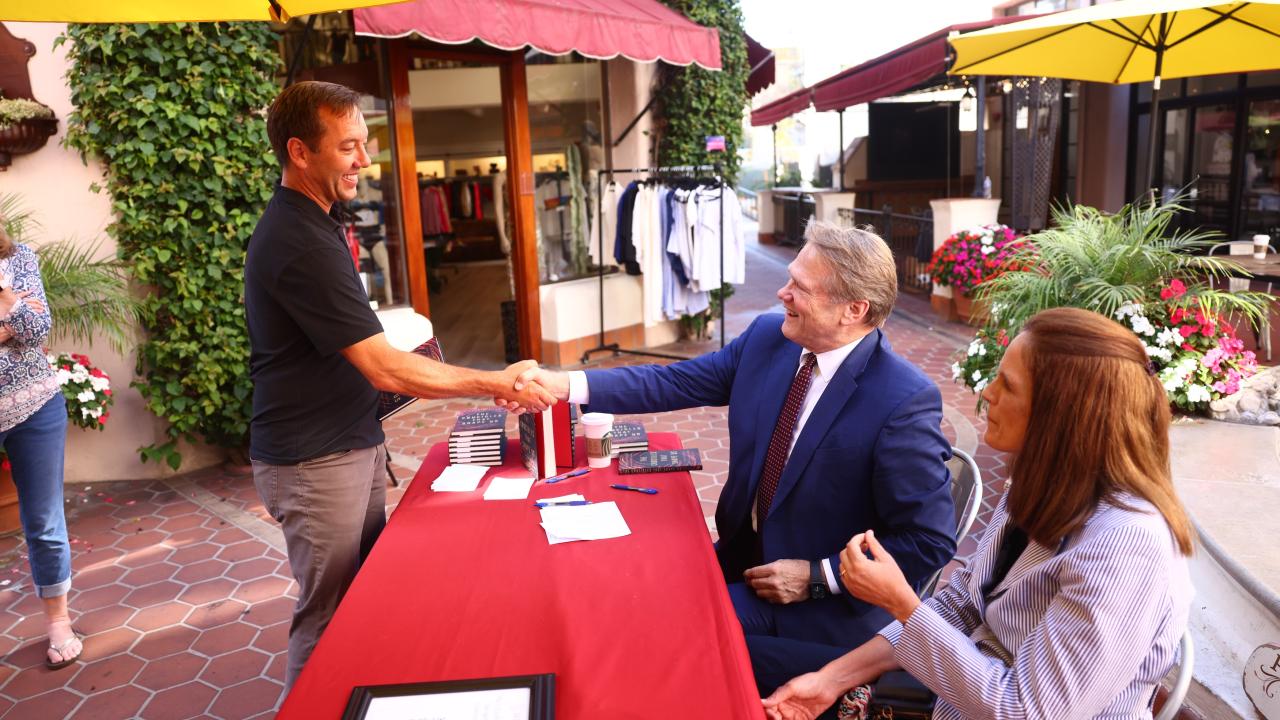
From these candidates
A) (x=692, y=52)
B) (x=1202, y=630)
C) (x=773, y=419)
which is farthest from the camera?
(x=692, y=52)

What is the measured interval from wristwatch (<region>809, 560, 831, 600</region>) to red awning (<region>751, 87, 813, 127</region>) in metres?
12.9

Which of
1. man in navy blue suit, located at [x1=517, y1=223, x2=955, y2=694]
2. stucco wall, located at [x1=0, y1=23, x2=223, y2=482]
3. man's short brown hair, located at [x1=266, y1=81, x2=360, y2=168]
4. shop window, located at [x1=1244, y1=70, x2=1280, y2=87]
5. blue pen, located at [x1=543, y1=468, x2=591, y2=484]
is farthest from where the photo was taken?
shop window, located at [x1=1244, y1=70, x2=1280, y2=87]

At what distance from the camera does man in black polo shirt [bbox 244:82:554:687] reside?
7.66 ft

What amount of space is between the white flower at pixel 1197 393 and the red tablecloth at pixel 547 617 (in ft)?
9.95

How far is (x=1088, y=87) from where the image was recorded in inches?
477

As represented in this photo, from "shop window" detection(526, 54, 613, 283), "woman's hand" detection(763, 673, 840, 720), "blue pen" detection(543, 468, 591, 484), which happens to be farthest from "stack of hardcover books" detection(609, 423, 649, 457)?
"shop window" detection(526, 54, 613, 283)

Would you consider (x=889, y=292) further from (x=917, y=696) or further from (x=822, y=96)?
(x=822, y=96)

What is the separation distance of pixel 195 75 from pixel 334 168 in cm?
334

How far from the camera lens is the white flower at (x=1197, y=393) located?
4.23m

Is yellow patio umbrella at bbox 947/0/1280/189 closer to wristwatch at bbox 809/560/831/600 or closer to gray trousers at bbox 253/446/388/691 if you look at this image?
wristwatch at bbox 809/560/831/600

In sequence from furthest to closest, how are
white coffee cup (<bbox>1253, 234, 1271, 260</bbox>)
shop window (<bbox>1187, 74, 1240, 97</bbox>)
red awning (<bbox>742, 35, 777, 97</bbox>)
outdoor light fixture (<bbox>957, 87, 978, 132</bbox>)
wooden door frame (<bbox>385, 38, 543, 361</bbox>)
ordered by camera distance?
red awning (<bbox>742, 35, 777, 97</bbox>), outdoor light fixture (<bbox>957, 87, 978, 132</bbox>), shop window (<bbox>1187, 74, 1240, 97</bbox>), wooden door frame (<bbox>385, 38, 543, 361</bbox>), white coffee cup (<bbox>1253, 234, 1271, 260</bbox>)

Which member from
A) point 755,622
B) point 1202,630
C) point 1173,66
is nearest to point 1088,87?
point 1173,66

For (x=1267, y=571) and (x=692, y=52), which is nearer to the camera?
(x=1267, y=571)

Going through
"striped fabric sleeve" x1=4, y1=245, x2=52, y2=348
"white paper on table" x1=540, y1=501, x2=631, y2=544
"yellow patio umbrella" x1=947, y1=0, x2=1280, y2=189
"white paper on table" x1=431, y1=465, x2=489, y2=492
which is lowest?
"white paper on table" x1=540, y1=501, x2=631, y2=544
